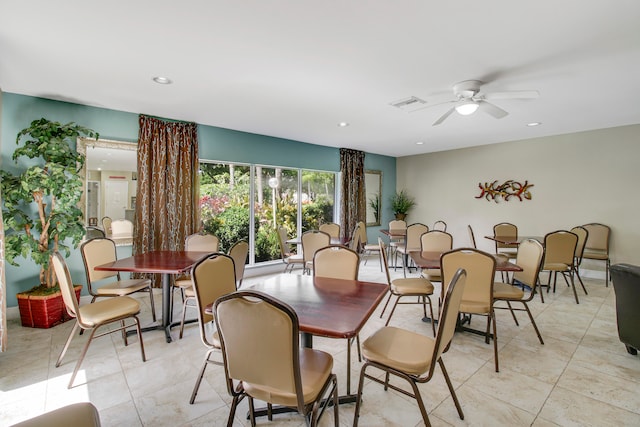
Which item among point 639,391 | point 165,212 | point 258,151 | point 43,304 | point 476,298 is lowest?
point 639,391

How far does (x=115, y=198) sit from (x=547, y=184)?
7326mm

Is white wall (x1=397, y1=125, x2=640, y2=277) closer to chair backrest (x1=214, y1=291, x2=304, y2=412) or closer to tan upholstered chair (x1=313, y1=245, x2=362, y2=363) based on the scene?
tan upholstered chair (x1=313, y1=245, x2=362, y2=363)

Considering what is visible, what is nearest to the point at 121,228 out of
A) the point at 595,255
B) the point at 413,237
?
the point at 413,237

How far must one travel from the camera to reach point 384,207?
26.1 ft

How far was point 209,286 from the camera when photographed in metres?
2.12

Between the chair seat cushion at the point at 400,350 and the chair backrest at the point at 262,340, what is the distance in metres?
0.59

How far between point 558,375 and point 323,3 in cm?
322

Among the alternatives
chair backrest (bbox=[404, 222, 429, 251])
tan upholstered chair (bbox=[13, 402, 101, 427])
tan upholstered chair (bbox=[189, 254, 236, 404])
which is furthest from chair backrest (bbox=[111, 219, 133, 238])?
chair backrest (bbox=[404, 222, 429, 251])

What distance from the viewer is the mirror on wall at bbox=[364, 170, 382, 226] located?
7637mm

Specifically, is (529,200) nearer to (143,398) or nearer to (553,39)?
(553,39)

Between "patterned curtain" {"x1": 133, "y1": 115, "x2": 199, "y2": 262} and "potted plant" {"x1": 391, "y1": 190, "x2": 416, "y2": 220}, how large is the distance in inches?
199

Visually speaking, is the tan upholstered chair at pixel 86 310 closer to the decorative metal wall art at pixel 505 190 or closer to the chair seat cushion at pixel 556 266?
the chair seat cushion at pixel 556 266

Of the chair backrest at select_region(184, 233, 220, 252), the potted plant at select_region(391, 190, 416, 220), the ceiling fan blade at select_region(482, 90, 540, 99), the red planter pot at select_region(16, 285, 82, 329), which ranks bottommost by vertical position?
the red planter pot at select_region(16, 285, 82, 329)

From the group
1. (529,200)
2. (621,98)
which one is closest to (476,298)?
(621,98)
